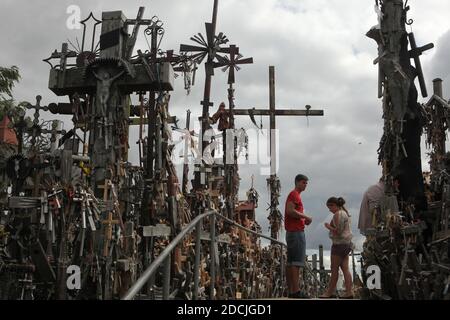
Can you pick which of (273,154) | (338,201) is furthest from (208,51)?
(338,201)

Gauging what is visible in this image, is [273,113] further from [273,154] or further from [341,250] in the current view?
[341,250]

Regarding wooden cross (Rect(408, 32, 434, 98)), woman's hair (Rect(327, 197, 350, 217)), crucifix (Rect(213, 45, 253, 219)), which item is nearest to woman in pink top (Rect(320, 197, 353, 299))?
woman's hair (Rect(327, 197, 350, 217))

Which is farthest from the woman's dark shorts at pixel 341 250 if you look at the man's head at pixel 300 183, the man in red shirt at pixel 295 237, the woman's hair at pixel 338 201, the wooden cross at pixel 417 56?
the wooden cross at pixel 417 56

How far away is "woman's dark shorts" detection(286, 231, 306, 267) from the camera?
790 cm

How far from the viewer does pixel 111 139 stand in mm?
8672

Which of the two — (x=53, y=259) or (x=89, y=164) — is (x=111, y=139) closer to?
(x=89, y=164)

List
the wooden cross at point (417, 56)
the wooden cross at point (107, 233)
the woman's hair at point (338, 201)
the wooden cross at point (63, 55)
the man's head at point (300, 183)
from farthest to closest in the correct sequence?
the wooden cross at point (63, 55), the woman's hair at point (338, 201), the wooden cross at point (417, 56), the wooden cross at point (107, 233), the man's head at point (300, 183)

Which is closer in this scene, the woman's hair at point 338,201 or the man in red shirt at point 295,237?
the man in red shirt at point 295,237

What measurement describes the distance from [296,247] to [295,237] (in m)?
0.15

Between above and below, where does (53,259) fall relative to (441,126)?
below

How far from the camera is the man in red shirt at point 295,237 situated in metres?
7.88

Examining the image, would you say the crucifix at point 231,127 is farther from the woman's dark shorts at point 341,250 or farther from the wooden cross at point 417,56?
the wooden cross at point 417,56
